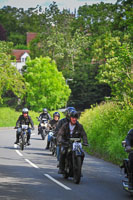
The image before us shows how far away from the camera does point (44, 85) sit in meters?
72.2

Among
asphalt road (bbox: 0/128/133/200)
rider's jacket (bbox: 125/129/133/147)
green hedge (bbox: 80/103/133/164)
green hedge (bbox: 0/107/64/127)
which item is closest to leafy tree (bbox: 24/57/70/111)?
green hedge (bbox: 0/107/64/127)

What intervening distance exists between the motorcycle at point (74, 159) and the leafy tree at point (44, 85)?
58.2 metres

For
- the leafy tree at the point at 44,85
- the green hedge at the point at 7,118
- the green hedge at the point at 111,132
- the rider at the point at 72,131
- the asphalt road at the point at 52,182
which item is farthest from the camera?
the leafy tree at the point at 44,85

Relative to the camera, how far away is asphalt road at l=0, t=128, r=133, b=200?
10.6 m

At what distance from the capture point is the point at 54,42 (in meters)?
78.9

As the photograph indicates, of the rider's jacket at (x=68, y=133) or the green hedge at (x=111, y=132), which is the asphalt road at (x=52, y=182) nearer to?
the green hedge at (x=111, y=132)

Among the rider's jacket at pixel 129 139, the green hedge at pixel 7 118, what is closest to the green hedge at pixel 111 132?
the rider's jacket at pixel 129 139

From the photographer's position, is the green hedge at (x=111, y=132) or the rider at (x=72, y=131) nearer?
the rider at (x=72, y=131)

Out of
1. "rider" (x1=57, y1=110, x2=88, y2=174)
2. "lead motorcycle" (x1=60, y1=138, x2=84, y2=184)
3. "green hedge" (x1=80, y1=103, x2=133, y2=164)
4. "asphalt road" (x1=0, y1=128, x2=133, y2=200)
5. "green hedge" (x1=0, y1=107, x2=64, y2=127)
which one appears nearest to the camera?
"asphalt road" (x1=0, y1=128, x2=133, y2=200)

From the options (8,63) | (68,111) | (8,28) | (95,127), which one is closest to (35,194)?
(68,111)

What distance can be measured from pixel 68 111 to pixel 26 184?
2.83m

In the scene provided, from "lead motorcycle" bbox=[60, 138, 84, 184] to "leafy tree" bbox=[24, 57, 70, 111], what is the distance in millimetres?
58174

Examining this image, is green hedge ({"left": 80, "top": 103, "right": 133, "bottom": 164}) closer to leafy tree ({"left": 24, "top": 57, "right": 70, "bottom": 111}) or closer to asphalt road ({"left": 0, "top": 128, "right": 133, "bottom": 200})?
asphalt road ({"left": 0, "top": 128, "right": 133, "bottom": 200})

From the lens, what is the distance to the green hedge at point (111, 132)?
18.9 m
